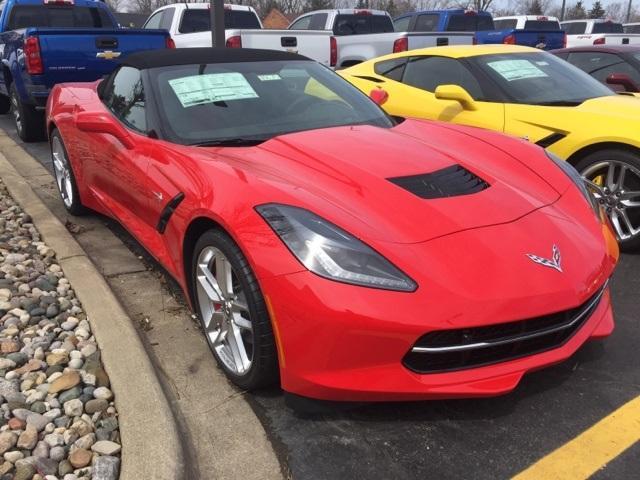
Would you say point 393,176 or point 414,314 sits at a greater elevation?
point 393,176

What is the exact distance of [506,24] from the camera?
16.6 meters

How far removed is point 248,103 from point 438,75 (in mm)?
2698

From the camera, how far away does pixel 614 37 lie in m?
13.2

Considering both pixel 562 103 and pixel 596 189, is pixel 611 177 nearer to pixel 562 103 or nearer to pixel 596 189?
pixel 596 189

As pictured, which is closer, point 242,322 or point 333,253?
point 333,253

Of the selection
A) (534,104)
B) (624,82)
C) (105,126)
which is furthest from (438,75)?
(105,126)

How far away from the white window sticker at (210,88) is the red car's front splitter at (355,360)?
1.54 m

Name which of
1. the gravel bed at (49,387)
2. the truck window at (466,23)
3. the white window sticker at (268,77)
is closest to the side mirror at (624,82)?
the white window sticker at (268,77)

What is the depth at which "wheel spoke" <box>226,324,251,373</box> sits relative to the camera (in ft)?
8.44

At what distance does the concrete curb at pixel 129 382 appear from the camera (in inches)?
82.7

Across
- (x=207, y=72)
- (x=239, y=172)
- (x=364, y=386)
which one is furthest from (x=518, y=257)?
(x=207, y=72)

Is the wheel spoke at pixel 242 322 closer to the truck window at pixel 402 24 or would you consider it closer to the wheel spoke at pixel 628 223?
the wheel spoke at pixel 628 223

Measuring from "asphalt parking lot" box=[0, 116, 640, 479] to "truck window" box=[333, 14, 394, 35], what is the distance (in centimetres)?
1047

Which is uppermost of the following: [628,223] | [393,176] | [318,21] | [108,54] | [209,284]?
[318,21]
